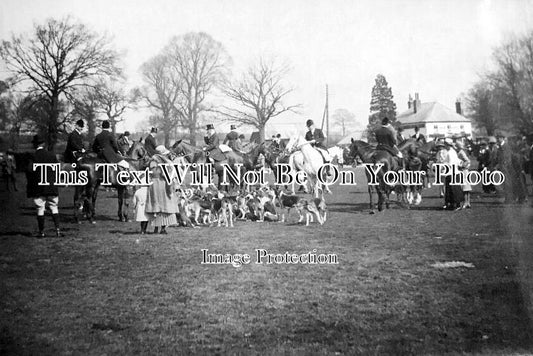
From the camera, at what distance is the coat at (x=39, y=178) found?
8.62 meters

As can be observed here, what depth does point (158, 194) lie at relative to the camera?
933 centimetres

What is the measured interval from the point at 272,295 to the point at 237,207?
17.8 ft

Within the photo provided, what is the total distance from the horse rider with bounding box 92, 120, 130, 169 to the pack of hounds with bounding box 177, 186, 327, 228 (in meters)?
2.12

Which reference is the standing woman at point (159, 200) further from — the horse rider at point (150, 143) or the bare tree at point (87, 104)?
the horse rider at point (150, 143)

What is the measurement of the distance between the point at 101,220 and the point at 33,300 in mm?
6260

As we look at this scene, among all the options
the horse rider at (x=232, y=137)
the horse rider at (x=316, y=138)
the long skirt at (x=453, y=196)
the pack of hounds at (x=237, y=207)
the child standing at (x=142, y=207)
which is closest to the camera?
the child standing at (x=142, y=207)

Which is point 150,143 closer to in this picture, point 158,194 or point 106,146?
point 106,146

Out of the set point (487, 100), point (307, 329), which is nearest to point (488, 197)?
point (487, 100)

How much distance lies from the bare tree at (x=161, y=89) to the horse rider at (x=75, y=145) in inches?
77.0

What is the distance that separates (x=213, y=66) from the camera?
959 centimetres

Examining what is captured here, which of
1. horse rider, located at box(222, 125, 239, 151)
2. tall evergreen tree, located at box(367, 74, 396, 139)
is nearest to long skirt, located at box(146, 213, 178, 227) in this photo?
tall evergreen tree, located at box(367, 74, 396, 139)

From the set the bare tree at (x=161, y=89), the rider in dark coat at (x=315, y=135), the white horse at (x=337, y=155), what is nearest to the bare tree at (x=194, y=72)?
the bare tree at (x=161, y=89)

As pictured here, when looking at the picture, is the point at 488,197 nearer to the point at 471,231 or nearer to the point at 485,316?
the point at 471,231

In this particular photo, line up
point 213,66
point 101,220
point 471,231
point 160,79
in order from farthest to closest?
point 101,220, point 160,79, point 213,66, point 471,231
